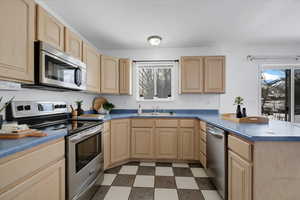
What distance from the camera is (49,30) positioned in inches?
62.8

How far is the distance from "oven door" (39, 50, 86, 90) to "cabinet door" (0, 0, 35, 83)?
0.10 metres

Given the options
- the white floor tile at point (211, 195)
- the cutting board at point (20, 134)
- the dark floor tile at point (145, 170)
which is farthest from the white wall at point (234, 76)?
the cutting board at point (20, 134)

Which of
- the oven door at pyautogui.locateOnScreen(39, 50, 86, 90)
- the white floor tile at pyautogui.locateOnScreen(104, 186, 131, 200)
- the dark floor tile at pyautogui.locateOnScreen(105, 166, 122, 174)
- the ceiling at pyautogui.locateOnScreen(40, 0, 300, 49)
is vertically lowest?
the dark floor tile at pyautogui.locateOnScreen(105, 166, 122, 174)

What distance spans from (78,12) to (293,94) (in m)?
4.34

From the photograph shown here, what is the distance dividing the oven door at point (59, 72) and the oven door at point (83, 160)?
0.60 metres

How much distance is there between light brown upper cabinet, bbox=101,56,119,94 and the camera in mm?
2922

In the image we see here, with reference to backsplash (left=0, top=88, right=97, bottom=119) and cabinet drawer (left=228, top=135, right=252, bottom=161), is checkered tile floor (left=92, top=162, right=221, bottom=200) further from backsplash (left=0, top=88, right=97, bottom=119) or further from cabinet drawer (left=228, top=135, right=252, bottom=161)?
backsplash (left=0, top=88, right=97, bottom=119)

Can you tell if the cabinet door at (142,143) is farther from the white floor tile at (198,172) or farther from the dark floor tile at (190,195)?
the dark floor tile at (190,195)

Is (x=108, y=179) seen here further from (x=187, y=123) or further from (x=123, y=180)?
(x=187, y=123)

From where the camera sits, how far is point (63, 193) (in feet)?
4.37

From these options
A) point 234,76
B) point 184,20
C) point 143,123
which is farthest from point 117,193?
point 234,76

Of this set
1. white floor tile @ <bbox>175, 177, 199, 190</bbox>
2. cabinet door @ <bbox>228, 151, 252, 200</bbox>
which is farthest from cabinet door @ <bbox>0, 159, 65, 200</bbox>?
cabinet door @ <bbox>228, 151, 252, 200</bbox>

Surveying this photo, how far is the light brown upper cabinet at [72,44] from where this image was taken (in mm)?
1890

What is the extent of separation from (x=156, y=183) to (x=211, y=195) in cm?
70
